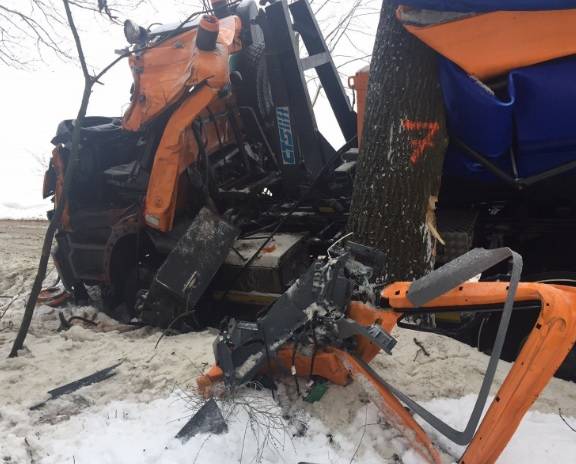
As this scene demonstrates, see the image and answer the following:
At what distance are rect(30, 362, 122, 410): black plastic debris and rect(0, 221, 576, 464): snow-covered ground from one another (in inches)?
2.1

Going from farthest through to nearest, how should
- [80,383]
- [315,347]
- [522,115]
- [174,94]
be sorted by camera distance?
[174,94] < [80,383] < [522,115] < [315,347]

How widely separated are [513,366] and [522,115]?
1652 mm

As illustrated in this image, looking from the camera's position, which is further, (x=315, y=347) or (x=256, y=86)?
(x=256, y=86)

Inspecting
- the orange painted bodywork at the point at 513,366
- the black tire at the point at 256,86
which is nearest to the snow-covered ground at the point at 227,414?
the orange painted bodywork at the point at 513,366

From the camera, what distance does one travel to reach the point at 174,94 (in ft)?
13.9

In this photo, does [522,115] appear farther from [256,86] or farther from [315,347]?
[256,86]

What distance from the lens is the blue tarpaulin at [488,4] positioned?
107 inches

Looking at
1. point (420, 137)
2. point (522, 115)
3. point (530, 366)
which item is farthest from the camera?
point (420, 137)

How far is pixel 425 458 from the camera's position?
2428mm

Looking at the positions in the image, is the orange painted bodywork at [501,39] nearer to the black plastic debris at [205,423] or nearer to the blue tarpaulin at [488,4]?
the blue tarpaulin at [488,4]

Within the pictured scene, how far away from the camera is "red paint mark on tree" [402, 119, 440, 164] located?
319cm

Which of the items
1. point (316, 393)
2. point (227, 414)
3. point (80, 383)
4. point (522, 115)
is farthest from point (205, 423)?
point (522, 115)

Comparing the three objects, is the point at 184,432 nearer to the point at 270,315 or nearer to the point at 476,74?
the point at 270,315

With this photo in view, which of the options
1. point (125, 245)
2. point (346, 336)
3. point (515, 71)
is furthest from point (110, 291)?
point (515, 71)
